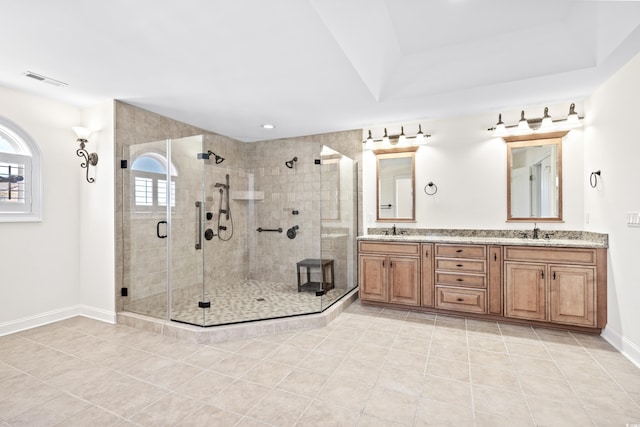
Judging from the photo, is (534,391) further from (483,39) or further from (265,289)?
(265,289)

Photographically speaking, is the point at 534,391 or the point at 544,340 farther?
the point at 544,340

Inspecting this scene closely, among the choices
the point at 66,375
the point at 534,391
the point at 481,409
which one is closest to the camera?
the point at 481,409

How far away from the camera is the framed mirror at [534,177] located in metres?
3.38

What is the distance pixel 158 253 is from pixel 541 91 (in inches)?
170

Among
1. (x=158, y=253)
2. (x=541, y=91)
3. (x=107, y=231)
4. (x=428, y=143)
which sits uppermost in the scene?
(x=541, y=91)

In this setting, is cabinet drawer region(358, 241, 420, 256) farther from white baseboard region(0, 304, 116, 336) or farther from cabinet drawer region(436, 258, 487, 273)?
white baseboard region(0, 304, 116, 336)

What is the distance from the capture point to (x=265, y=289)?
414 cm

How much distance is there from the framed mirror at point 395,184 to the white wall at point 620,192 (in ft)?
5.99

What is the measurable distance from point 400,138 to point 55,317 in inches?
177

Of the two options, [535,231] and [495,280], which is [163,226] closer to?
[495,280]

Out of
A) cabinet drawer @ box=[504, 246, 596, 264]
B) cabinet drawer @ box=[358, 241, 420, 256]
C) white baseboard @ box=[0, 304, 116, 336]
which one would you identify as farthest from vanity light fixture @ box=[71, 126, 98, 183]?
cabinet drawer @ box=[504, 246, 596, 264]

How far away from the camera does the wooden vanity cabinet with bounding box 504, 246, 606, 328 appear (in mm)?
2820

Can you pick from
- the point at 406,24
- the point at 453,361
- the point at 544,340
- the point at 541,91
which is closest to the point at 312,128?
the point at 406,24

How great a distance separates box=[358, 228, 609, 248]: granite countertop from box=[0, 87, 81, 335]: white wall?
134 inches
